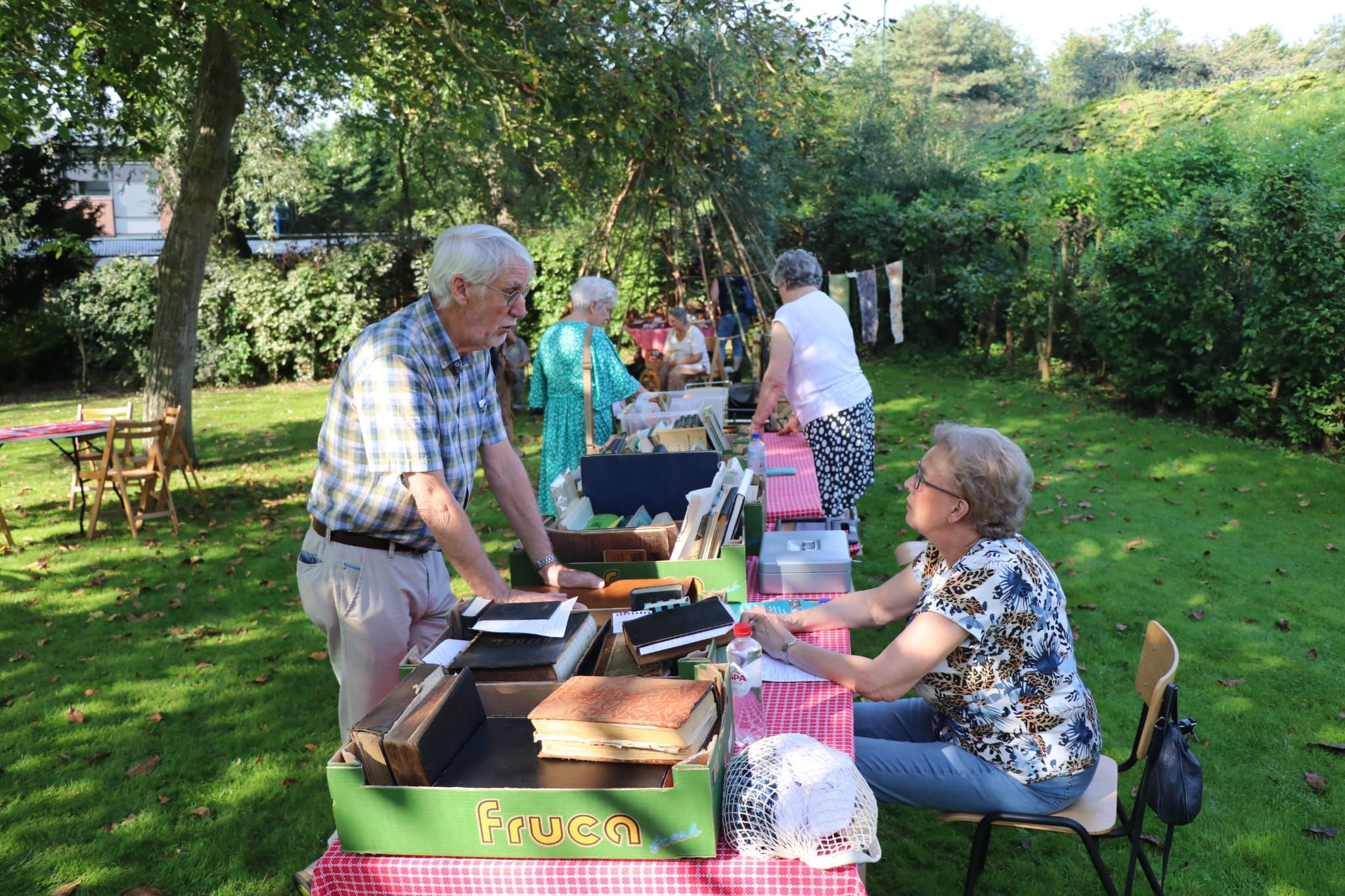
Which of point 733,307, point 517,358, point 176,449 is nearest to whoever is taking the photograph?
point 176,449

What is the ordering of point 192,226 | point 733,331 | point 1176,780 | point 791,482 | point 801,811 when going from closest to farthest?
point 801,811 < point 1176,780 < point 791,482 < point 192,226 < point 733,331

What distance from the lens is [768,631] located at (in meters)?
2.87

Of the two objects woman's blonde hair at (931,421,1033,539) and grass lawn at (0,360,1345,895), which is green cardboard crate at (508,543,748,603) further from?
grass lawn at (0,360,1345,895)

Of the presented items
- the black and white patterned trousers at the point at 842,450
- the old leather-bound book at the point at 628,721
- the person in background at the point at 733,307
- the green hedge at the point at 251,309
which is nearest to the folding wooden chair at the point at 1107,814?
the old leather-bound book at the point at 628,721

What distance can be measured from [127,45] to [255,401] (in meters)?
8.62

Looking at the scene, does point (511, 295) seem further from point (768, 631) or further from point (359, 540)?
point (768, 631)

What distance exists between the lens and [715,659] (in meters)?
2.40

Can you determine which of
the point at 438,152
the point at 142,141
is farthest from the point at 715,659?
the point at 438,152

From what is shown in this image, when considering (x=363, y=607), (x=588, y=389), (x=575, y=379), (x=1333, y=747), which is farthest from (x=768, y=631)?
(x=575, y=379)

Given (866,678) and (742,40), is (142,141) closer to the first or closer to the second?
(742,40)

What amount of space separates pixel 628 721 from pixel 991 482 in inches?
52.3

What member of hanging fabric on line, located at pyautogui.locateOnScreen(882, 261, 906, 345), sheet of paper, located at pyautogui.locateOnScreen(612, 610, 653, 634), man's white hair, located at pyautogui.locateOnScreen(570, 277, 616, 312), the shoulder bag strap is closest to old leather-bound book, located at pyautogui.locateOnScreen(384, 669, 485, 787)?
sheet of paper, located at pyautogui.locateOnScreen(612, 610, 653, 634)

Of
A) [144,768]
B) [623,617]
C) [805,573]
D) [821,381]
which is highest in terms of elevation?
[821,381]

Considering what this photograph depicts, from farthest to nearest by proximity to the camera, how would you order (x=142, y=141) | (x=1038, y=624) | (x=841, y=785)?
(x=142, y=141), (x=1038, y=624), (x=841, y=785)
